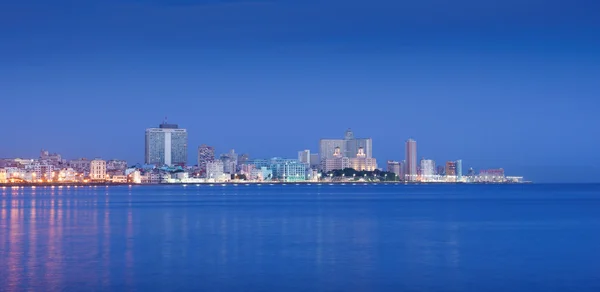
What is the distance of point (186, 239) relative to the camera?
33.3m

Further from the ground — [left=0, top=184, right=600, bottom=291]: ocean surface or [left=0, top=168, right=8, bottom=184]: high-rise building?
[left=0, top=168, right=8, bottom=184]: high-rise building

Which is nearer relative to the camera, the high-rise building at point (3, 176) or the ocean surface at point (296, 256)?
the ocean surface at point (296, 256)

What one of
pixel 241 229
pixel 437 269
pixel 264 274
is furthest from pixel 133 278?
pixel 241 229

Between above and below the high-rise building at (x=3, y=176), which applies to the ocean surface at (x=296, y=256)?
below

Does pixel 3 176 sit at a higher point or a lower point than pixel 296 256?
higher

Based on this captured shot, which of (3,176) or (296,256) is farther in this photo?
(3,176)

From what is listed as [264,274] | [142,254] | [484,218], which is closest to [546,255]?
[264,274]

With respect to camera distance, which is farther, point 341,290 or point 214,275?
point 214,275

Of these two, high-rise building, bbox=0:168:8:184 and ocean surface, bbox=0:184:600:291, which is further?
high-rise building, bbox=0:168:8:184

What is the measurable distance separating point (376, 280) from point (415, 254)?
6624mm

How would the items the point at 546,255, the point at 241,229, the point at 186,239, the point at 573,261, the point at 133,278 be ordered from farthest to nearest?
the point at 241,229 < the point at 186,239 < the point at 546,255 < the point at 573,261 < the point at 133,278

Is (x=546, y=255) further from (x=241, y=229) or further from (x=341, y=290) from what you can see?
(x=241, y=229)

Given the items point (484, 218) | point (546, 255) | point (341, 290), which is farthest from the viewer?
point (484, 218)

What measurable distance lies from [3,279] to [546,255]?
18.6m
